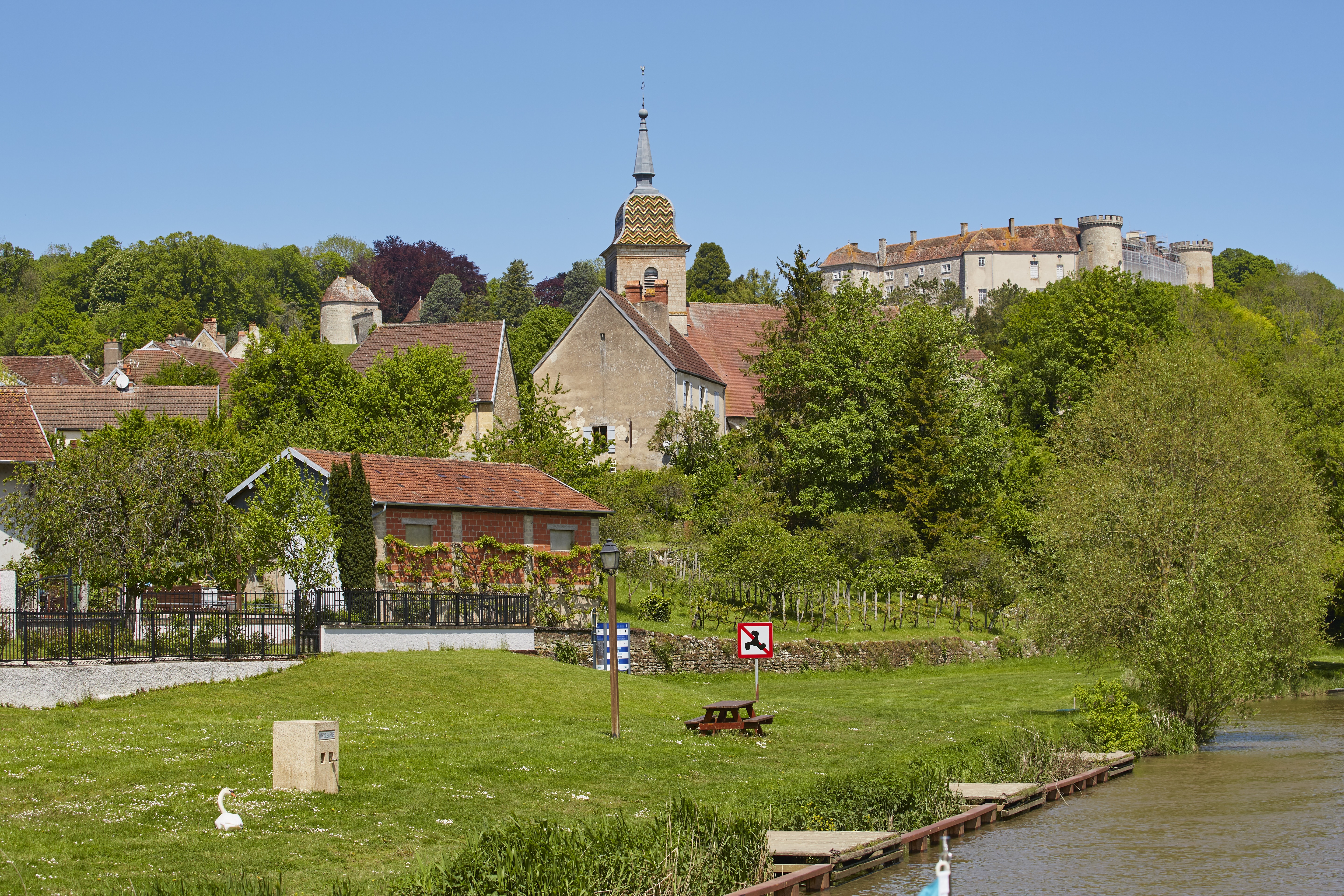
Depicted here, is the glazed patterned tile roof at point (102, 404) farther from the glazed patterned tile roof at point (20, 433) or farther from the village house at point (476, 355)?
the glazed patterned tile roof at point (20, 433)

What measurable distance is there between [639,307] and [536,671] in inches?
1704

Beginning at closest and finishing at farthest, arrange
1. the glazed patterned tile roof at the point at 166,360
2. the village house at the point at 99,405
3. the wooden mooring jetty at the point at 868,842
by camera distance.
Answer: the wooden mooring jetty at the point at 868,842, the village house at the point at 99,405, the glazed patterned tile roof at the point at 166,360

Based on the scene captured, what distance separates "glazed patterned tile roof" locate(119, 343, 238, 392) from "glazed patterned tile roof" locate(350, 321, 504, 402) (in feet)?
103

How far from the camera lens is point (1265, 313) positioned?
106688mm

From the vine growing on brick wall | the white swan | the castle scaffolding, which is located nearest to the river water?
the white swan

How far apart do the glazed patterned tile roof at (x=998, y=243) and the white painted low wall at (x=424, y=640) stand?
398 ft

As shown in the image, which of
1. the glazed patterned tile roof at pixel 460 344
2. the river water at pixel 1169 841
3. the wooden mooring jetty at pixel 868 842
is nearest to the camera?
the wooden mooring jetty at pixel 868 842

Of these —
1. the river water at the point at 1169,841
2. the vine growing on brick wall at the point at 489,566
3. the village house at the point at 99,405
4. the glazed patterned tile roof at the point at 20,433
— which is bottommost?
the river water at the point at 1169,841

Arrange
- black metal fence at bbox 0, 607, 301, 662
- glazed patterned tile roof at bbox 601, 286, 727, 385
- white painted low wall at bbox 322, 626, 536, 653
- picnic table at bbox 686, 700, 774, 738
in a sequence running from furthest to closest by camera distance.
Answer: glazed patterned tile roof at bbox 601, 286, 727, 385 < white painted low wall at bbox 322, 626, 536, 653 < black metal fence at bbox 0, 607, 301, 662 < picnic table at bbox 686, 700, 774, 738

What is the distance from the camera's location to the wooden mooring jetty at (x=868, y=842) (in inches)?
575

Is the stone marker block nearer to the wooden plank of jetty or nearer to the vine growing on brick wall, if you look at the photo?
the wooden plank of jetty

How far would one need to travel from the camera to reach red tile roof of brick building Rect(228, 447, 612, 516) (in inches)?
1383

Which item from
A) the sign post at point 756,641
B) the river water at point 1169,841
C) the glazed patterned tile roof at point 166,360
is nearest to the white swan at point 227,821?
the river water at point 1169,841

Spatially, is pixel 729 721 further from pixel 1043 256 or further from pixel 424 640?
pixel 1043 256
